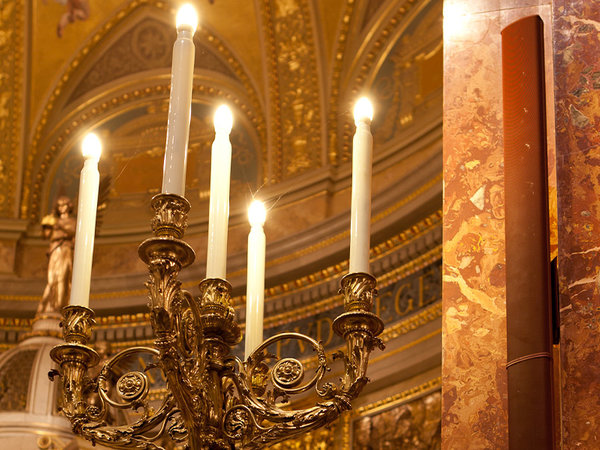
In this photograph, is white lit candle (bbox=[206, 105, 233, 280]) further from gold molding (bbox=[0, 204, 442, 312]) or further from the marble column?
gold molding (bbox=[0, 204, 442, 312])

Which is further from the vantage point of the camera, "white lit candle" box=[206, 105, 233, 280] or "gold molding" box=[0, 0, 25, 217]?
"gold molding" box=[0, 0, 25, 217]

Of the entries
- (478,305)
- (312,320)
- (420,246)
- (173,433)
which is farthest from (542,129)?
(312,320)

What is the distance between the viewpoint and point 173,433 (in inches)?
176

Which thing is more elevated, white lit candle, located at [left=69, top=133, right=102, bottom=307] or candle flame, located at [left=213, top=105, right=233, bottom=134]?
candle flame, located at [left=213, top=105, right=233, bottom=134]

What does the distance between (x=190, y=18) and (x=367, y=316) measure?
1244mm

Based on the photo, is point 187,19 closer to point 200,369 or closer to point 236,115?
point 200,369

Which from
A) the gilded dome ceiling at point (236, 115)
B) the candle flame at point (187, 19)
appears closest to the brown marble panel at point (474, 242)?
the candle flame at point (187, 19)

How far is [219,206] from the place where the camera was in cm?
466

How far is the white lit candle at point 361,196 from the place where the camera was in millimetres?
4352

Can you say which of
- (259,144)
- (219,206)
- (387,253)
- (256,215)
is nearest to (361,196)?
(219,206)

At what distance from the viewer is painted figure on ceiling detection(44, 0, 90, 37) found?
38.4 feet

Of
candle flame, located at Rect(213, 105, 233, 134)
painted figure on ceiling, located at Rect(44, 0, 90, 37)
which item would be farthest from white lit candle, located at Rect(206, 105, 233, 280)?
painted figure on ceiling, located at Rect(44, 0, 90, 37)

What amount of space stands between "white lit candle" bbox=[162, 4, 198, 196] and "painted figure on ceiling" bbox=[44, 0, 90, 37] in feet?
23.8

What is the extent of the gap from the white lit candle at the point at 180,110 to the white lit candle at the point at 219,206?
1.13ft
